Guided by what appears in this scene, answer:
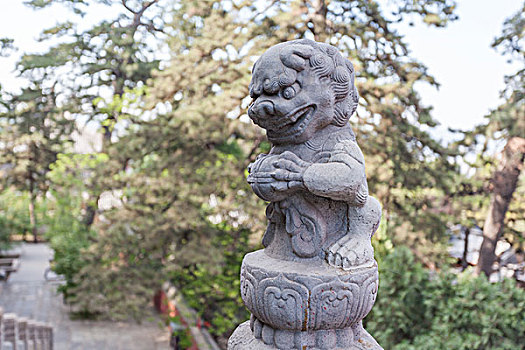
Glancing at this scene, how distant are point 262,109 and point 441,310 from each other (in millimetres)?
4202

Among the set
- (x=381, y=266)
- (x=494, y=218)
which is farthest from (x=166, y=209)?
(x=494, y=218)

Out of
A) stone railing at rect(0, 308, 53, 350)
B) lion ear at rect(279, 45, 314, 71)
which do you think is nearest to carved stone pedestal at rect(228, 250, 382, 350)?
lion ear at rect(279, 45, 314, 71)

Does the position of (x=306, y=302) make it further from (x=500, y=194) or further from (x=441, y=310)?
(x=500, y=194)

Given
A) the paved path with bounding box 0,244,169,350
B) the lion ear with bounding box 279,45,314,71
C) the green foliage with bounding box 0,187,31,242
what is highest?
the lion ear with bounding box 279,45,314,71

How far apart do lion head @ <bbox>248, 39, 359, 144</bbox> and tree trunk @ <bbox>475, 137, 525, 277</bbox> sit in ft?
18.0

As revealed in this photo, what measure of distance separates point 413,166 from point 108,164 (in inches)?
194

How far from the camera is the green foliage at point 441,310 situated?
4.48 metres

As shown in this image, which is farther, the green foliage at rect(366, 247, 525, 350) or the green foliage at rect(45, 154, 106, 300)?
the green foliage at rect(45, 154, 106, 300)

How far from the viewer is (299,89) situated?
86.6 inches

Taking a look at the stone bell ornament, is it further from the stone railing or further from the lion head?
the stone railing

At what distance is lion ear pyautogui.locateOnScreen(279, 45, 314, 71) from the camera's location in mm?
2166

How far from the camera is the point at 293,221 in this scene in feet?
7.43

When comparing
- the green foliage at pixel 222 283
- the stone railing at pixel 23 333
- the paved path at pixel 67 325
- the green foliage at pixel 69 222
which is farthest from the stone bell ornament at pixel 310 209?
the green foliage at pixel 69 222

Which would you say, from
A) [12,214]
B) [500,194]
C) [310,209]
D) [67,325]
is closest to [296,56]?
[310,209]
